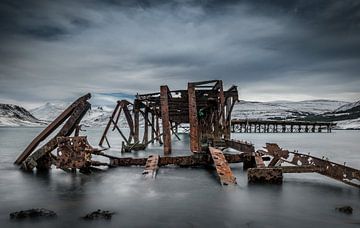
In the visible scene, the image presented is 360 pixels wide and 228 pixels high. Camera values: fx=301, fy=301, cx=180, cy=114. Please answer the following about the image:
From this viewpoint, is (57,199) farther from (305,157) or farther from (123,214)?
(305,157)

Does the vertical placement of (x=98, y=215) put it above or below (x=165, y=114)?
below

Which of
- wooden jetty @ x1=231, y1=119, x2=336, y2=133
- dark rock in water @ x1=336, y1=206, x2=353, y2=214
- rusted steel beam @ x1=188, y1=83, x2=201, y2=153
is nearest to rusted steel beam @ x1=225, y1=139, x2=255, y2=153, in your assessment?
rusted steel beam @ x1=188, y1=83, x2=201, y2=153

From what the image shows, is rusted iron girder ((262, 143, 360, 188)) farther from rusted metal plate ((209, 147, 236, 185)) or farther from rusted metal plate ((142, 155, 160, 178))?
rusted metal plate ((142, 155, 160, 178))

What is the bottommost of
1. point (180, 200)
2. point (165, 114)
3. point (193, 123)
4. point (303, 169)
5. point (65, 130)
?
point (180, 200)

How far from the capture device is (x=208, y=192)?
26.3 feet

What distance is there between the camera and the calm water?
18.4 feet

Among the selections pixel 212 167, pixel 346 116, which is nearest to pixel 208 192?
pixel 212 167

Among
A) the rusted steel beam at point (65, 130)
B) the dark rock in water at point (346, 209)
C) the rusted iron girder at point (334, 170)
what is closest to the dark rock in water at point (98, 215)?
the dark rock in water at point (346, 209)

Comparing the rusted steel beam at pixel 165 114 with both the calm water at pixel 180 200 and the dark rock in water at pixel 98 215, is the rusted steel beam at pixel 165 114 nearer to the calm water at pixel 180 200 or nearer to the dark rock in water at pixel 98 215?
the calm water at pixel 180 200

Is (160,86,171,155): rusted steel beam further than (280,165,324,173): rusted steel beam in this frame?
Yes

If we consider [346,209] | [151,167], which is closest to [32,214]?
[151,167]

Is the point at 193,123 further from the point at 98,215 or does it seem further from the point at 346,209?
the point at 98,215

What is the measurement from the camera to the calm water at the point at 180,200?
18.4 ft

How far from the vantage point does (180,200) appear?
285 inches
